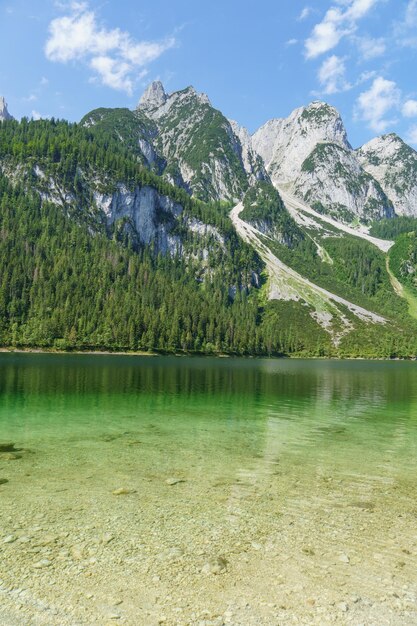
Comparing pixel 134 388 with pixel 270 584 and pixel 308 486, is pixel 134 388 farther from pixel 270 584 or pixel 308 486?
pixel 270 584

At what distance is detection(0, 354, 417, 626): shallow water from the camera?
387 inches

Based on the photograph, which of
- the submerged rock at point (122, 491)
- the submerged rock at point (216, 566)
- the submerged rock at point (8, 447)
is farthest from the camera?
the submerged rock at point (8, 447)

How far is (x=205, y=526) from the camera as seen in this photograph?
14.5m

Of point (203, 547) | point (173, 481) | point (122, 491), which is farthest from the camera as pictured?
→ point (173, 481)

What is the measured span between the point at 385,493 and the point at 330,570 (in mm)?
8832

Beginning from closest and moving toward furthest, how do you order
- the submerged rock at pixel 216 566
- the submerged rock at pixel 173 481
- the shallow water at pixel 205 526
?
the shallow water at pixel 205 526
the submerged rock at pixel 216 566
the submerged rock at pixel 173 481

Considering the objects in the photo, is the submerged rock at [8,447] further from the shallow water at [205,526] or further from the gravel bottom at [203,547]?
the gravel bottom at [203,547]

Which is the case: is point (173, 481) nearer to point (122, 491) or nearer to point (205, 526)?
point (122, 491)

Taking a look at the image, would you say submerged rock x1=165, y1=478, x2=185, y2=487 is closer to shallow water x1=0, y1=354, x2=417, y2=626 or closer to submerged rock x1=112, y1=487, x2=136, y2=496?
shallow water x1=0, y1=354, x2=417, y2=626

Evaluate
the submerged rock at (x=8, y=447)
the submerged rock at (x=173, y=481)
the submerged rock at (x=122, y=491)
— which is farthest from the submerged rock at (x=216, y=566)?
Result: the submerged rock at (x=8, y=447)

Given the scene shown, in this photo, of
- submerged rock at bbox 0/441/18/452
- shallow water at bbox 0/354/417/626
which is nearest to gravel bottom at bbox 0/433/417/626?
shallow water at bbox 0/354/417/626

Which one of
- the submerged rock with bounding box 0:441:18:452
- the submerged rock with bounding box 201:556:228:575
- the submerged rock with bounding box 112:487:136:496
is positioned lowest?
the submerged rock with bounding box 0:441:18:452

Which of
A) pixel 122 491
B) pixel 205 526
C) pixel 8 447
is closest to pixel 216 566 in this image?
pixel 205 526

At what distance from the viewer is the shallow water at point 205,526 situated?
387 inches
